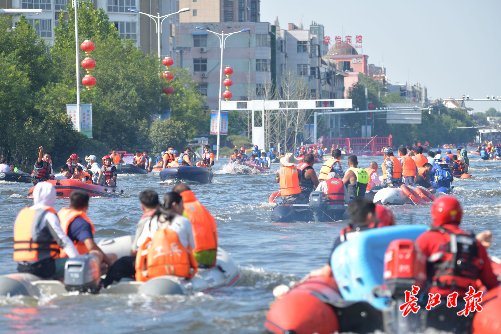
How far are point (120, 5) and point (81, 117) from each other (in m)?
44.0

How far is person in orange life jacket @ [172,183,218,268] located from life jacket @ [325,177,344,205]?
9002mm

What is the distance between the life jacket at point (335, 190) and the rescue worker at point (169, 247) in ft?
32.5

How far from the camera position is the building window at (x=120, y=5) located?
312 ft

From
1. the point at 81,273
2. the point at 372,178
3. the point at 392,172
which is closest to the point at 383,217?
the point at 81,273

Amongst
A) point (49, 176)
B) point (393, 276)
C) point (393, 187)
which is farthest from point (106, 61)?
point (393, 276)

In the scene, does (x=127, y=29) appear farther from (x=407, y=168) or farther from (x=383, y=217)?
(x=383, y=217)

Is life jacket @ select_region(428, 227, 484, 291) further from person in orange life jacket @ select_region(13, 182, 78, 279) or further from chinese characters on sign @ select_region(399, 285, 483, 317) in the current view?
person in orange life jacket @ select_region(13, 182, 78, 279)

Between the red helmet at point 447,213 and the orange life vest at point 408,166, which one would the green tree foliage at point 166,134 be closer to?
the orange life vest at point 408,166

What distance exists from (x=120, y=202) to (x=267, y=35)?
298 ft

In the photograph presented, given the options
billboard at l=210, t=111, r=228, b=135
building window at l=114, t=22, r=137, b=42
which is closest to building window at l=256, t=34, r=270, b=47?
building window at l=114, t=22, r=137, b=42

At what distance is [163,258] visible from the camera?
12.2 m

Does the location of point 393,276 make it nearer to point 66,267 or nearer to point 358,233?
point 358,233

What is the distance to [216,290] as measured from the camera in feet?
43.5

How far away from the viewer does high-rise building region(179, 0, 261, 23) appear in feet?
476
